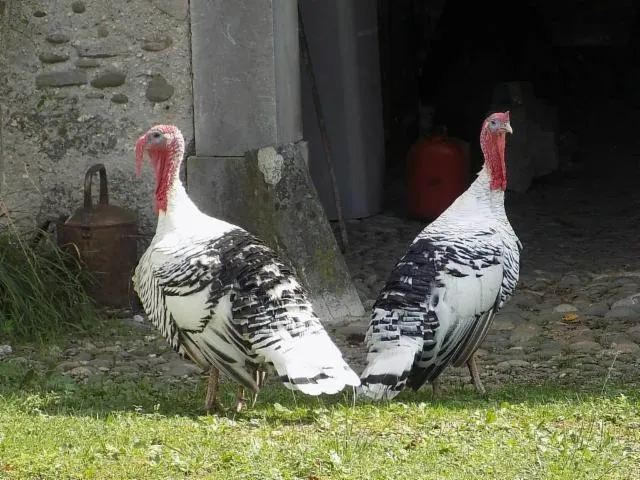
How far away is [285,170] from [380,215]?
9.74 feet

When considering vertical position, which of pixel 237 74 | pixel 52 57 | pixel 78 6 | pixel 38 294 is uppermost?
pixel 78 6

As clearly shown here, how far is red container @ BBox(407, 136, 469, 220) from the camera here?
35.2 feet

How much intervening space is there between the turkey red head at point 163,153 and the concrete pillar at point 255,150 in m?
1.82

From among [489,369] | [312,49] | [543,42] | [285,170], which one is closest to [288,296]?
[489,369]

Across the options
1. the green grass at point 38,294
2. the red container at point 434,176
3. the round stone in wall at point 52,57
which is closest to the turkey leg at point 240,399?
the green grass at point 38,294

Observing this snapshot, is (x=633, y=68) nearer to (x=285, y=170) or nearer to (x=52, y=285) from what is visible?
(x=285, y=170)

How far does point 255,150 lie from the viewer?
791cm

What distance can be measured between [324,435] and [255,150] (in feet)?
10.7

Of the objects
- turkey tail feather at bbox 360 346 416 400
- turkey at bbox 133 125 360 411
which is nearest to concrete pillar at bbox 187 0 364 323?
turkey at bbox 133 125 360 411

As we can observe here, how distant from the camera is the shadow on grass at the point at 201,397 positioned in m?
A: 5.55

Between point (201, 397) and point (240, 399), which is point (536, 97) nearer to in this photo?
point (201, 397)

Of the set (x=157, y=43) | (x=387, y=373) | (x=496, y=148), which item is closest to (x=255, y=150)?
(x=157, y=43)

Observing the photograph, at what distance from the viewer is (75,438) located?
5.02 m

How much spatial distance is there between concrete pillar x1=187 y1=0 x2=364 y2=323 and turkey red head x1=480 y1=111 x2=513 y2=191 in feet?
5.92
